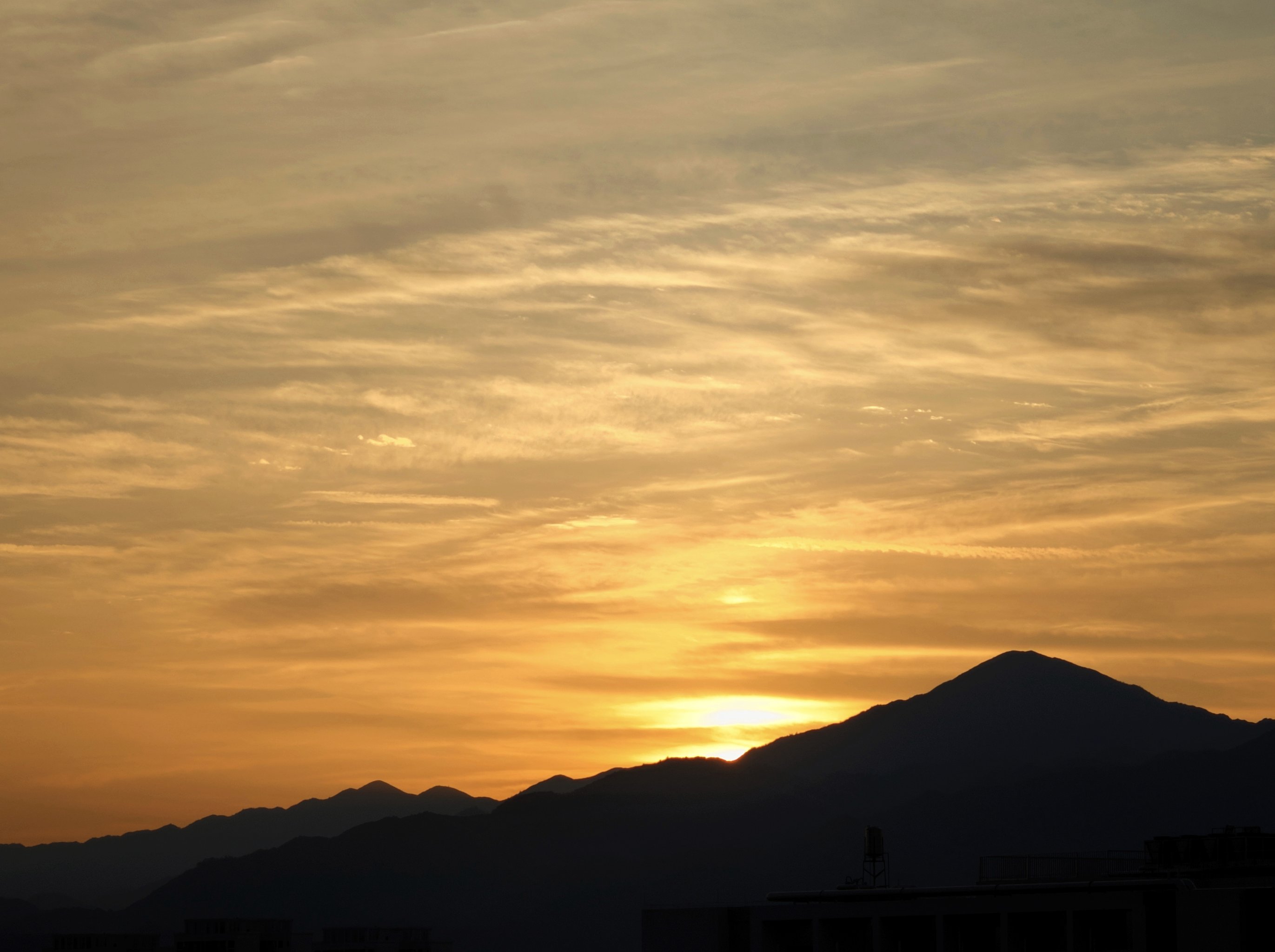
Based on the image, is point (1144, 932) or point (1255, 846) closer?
point (1144, 932)

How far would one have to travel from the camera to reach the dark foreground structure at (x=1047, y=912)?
77.5 metres

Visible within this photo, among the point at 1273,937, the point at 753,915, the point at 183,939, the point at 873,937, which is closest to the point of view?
the point at 1273,937

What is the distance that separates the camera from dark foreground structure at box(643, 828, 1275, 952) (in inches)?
3051

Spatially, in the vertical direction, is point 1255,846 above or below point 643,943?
above

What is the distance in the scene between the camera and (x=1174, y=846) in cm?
9175

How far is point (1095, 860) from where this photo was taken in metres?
93.6

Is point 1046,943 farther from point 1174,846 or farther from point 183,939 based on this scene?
point 183,939

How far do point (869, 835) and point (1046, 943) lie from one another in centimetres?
1939

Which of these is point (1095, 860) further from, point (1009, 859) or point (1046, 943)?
point (1046, 943)

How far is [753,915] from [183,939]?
380ft

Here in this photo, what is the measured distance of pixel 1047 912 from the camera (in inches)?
3263

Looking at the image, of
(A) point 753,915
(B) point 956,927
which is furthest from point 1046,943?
(A) point 753,915

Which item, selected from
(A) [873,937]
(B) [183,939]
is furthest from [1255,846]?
(B) [183,939]

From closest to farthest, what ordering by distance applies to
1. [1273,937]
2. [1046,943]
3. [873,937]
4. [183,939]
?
[1273,937], [1046,943], [873,937], [183,939]
